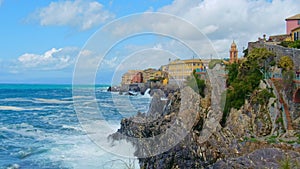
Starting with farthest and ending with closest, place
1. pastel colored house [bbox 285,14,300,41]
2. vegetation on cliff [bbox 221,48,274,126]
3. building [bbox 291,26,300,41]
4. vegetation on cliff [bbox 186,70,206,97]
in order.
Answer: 1. pastel colored house [bbox 285,14,300,41]
2. vegetation on cliff [bbox 186,70,206,97]
3. building [bbox 291,26,300,41]
4. vegetation on cliff [bbox 221,48,274,126]

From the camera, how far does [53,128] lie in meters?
24.1

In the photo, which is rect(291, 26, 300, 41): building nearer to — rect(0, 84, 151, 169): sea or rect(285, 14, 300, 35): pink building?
rect(285, 14, 300, 35): pink building

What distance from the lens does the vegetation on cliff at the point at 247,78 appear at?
16.6 m

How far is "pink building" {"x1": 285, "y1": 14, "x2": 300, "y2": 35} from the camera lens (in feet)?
78.0

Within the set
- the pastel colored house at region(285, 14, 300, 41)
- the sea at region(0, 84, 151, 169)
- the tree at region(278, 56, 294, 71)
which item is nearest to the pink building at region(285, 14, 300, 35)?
the pastel colored house at region(285, 14, 300, 41)

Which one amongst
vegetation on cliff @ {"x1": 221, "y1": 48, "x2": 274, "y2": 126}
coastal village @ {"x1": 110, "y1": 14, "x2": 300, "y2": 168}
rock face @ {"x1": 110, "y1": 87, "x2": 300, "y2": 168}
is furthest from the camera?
vegetation on cliff @ {"x1": 221, "y1": 48, "x2": 274, "y2": 126}

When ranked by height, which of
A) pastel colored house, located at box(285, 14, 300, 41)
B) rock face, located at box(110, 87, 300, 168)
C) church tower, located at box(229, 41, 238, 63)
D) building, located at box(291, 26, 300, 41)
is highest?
pastel colored house, located at box(285, 14, 300, 41)

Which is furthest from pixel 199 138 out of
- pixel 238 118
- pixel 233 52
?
pixel 233 52

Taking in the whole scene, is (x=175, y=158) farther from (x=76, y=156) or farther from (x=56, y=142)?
(x=56, y=142)

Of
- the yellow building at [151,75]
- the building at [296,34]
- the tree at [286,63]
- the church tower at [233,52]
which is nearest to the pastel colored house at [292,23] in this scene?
the building at [296,34]

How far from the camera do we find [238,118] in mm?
16547

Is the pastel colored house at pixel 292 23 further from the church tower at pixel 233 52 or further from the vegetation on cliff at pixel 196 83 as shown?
the vegetation on cliff at pixel 196 83

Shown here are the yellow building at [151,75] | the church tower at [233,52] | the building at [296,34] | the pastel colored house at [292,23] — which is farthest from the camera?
the yellow building at [151,75]

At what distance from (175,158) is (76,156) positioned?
522 cm
